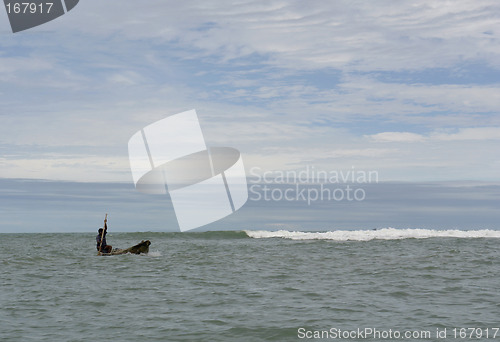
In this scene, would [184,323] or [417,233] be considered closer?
[184,323]

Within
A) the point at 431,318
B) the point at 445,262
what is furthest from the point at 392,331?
the point at 445,262

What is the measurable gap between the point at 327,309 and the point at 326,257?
57.5 feet

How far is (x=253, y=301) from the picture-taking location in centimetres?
1722

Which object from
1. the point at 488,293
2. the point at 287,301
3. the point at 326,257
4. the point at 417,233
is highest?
the point at 287,301

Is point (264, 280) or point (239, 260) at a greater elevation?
point (264, 280)

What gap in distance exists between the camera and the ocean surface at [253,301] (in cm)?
1310

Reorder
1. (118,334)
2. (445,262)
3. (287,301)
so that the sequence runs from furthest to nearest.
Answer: (445,262)
(287,301)
(118,334)

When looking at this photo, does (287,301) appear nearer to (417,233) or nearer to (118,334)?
(118,334)

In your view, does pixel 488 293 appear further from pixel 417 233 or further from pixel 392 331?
pixel 417 233

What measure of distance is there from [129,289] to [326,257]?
16946 millimetres

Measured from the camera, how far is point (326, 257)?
3294cm

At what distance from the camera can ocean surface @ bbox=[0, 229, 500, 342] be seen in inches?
516

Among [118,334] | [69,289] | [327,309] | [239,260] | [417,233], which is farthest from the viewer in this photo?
[417,233]

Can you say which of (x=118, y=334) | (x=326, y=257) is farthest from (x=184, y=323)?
(x=326, y=257)
